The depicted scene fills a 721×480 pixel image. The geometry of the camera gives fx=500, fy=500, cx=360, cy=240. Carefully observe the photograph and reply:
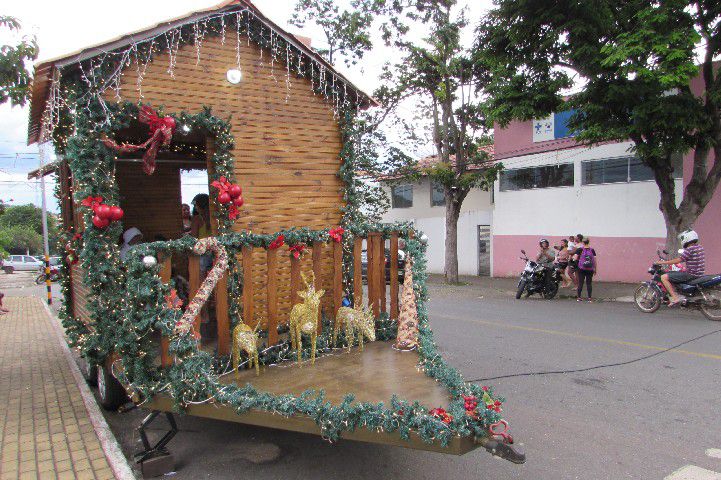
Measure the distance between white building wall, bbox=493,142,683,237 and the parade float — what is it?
12360 mm

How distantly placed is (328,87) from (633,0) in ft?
27.4

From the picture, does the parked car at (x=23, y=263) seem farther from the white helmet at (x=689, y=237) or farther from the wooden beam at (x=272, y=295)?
the white helmet at (x=689, y=237)

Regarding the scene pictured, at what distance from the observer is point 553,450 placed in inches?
164

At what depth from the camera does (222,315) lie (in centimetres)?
441

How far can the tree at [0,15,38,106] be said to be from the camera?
6.17 m

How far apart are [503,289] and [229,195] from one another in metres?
13.2

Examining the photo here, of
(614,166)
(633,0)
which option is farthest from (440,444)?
(614,166)

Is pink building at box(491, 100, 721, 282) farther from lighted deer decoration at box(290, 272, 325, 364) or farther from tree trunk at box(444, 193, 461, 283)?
lighted deer decoration at box(290, 272, 325, 364)

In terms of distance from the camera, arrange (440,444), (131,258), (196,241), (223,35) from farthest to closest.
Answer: (223,35)
(196,241)
(131,258)
(440,444)

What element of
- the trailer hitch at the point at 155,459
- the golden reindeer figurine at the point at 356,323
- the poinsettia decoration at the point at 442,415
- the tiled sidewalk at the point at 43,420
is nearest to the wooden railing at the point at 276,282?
the golden reindeer figurine at the point at 356,323

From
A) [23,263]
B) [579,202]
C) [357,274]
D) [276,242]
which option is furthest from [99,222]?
[23,263]

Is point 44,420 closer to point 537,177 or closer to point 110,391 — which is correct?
point 110,391

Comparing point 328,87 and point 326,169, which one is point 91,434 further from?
point 328,87

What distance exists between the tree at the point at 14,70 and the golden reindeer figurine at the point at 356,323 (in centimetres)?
482
